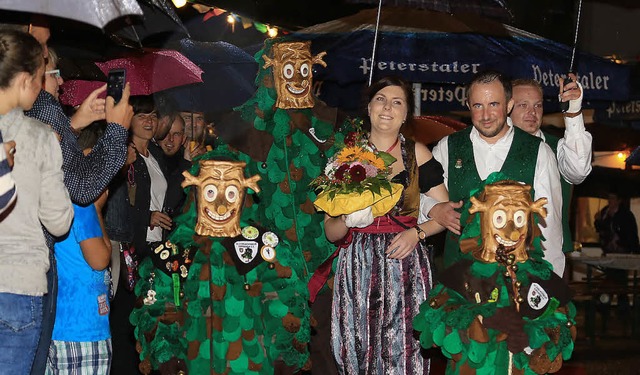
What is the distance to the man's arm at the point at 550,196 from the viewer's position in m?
6.45

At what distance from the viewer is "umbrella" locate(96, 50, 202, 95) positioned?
303 inches

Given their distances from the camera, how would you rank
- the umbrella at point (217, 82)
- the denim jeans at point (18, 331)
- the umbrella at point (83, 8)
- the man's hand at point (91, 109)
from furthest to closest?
the umbrella at point (217, 82) < the man's hand at point (91, 109) < the umbrella at point (83, 8) < the denim jeans at point (18, 331)

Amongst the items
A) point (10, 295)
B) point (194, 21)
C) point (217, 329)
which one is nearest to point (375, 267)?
point (217, 329)

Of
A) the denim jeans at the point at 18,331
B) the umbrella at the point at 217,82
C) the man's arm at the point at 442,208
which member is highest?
the umbrella at the point at 217,82

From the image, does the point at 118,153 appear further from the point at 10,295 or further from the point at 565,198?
the point at 565,198

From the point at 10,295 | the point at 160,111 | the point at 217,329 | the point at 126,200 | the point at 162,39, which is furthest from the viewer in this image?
the point at 162,39

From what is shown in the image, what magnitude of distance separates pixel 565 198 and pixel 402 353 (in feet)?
4.90

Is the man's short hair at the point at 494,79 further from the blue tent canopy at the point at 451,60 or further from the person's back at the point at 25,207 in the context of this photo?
the blue tent canopy at the point at 451,60

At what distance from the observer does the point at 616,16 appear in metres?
19.5

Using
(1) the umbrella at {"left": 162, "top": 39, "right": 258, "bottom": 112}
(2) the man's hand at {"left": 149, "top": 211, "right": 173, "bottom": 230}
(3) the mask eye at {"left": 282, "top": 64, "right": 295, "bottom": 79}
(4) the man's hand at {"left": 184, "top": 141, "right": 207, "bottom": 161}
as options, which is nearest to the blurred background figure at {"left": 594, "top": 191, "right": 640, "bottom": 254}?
(1) the umbrella at {"left": 162, "top": 39, "right": 258, "bottom": 112}

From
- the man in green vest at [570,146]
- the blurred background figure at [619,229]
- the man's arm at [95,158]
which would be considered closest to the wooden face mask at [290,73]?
the man in green vest at [570,146]

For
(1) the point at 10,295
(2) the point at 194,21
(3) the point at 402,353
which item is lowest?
(3) the point at 402,353

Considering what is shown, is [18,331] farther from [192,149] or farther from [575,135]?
[192,149]

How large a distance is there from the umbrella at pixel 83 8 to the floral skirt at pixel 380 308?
191cm
